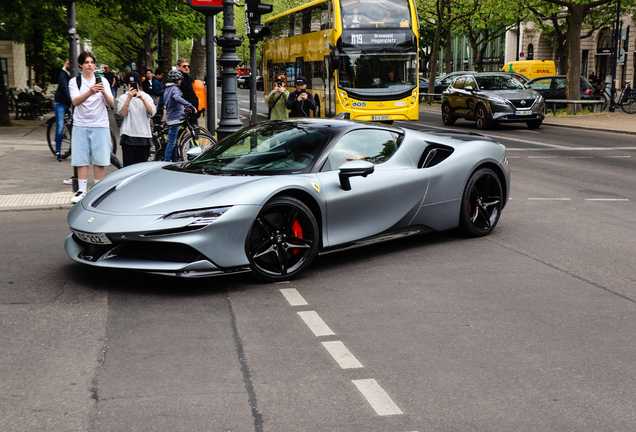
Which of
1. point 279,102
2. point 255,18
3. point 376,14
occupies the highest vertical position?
point 376,14

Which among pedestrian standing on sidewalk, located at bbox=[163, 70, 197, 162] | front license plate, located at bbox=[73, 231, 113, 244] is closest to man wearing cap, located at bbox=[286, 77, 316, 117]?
pedestrian standing on sidewalk, located at bbox=[163, 70, 197, 162]

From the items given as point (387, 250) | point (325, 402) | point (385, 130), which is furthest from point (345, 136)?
point (325, 402)

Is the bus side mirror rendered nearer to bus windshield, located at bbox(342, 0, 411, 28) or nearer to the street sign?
bus windshield, located at bbox(342, 0, 411, 28)

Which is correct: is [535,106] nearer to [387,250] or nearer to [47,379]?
[387,250]

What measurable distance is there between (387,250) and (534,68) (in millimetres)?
38104

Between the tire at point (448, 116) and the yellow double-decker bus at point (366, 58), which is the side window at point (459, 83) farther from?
the yellow double-decker bus at point (366, 58)

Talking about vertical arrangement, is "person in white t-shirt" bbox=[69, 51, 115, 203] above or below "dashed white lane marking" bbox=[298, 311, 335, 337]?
above

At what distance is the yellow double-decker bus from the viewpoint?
68.5ft

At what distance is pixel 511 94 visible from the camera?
22.6 metres

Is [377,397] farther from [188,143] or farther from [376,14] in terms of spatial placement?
[376,14]

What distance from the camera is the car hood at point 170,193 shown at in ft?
17.5

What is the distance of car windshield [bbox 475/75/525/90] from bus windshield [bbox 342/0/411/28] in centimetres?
366

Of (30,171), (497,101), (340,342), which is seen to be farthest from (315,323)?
(497,101)

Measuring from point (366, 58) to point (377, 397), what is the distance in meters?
18.4
